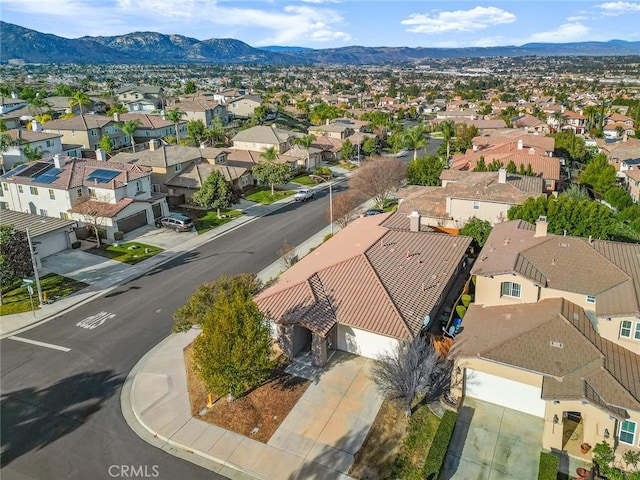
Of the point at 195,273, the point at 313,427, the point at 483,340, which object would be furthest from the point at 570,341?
the point at 195,273

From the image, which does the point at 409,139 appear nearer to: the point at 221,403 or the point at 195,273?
the point at 195,273

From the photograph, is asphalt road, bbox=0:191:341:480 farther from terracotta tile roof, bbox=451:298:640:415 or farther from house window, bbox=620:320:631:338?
house window, bbox=620:320:631:338

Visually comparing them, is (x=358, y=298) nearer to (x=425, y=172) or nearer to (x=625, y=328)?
(x=625, y=328)

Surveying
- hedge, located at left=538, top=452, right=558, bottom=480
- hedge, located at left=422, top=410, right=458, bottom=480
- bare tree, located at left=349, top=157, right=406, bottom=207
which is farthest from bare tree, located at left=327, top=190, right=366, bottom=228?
hedge, located at left=538, top=452, right=558, bottom=480

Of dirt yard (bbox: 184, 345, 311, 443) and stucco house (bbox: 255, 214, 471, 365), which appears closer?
dirt yard (bbox: 184, 345, 311, 443)

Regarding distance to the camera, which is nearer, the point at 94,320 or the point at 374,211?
the point at 94,320

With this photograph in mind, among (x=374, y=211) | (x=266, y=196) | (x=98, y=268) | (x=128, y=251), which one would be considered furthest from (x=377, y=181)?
(x=98, y=268)

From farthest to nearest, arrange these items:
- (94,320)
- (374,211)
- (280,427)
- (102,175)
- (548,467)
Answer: (374,211), (102,175), (94,320), (280,427), (548,467)

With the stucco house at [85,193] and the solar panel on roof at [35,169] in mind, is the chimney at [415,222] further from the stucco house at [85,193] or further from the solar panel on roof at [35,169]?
the solar panel on roof at [35,169]
